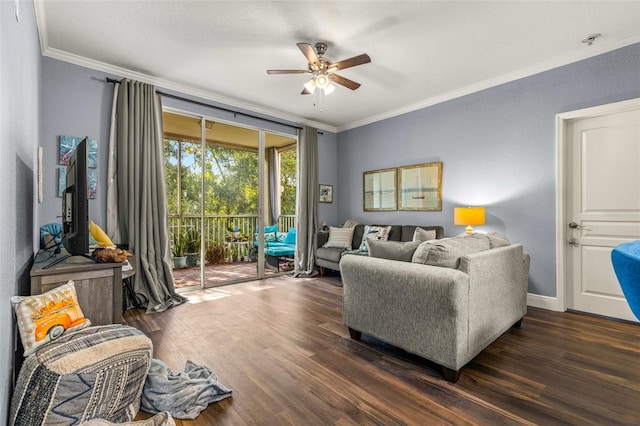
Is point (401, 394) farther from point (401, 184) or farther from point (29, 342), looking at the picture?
point (401, 184)

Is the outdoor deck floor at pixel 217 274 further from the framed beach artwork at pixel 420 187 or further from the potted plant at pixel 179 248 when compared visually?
the framed beach artwork at pixel 420 187

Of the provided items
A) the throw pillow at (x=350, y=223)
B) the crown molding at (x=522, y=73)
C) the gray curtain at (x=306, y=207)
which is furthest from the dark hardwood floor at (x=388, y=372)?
the crown molding at (x=522, y=73)

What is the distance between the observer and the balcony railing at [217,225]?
5375 mm

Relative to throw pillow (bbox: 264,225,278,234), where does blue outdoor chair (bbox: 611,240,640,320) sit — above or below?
above

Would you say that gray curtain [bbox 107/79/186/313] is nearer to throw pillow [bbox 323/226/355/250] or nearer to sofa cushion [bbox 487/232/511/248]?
throw pillow [bbox 323/226/355/250]

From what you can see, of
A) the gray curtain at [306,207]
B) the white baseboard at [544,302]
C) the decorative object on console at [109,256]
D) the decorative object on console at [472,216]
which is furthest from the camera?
the gray curtain at [306,207]

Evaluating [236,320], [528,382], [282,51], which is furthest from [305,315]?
[282,51]

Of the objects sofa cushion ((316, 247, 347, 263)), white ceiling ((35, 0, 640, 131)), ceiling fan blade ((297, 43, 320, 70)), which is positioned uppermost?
white ceiling ((35, 0, 640, 131))

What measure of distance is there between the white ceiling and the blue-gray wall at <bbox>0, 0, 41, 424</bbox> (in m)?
0.95

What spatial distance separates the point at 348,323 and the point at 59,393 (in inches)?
72.6

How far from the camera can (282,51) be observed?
3.05m

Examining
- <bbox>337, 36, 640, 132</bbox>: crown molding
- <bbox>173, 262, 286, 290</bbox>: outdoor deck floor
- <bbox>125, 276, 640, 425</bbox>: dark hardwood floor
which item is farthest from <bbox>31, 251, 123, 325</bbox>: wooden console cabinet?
<bbox>337, 36, 640, 132</bbox>: crown molding

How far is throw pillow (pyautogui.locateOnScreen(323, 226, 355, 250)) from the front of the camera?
4996 millimetres

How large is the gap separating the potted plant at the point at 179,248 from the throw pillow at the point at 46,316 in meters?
3.61
